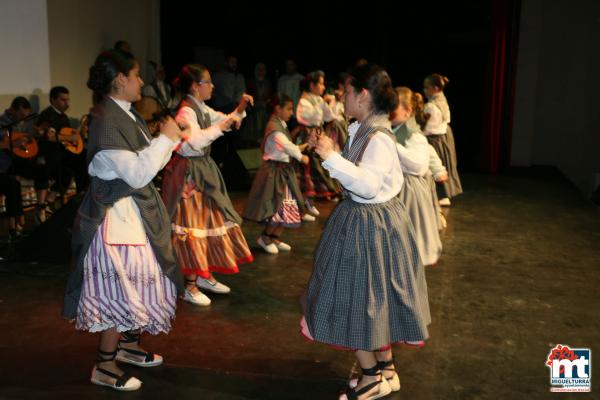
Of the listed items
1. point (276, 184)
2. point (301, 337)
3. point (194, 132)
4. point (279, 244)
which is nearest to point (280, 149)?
point (276, 184)

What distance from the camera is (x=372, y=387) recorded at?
2.63 m

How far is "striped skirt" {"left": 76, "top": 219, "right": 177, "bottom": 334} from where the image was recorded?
2625 mm

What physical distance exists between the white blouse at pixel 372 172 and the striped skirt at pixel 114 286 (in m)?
0.84

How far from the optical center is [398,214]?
8.44 feet

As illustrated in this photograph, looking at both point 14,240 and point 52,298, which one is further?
point 14,240

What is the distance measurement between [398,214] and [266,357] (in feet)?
3.23

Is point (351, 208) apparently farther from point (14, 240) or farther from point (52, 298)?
point (14, 240)

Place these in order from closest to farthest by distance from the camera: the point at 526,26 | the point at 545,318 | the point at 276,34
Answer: the point at 545,318 < the point at 526,26 < the point at 276,34

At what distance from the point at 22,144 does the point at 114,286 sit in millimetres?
3249

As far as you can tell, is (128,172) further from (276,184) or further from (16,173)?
(16,173)

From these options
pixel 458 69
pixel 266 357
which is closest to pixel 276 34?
pixel 458 69

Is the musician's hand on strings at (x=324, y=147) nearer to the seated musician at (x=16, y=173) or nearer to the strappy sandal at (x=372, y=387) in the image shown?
the strappy sandal at (x=372, y=387)

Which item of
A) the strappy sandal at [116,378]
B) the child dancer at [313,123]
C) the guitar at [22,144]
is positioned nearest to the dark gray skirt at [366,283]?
the strappy sandal at [116,378]

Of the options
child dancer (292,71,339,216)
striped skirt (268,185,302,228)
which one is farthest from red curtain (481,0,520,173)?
striped skirt (268,185,302,228)
